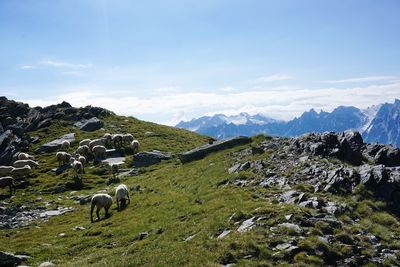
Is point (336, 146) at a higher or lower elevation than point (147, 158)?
higher

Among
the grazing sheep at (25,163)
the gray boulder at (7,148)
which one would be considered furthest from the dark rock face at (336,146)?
the gray boulder at (7,148)

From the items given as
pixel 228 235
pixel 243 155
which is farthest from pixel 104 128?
pixel 228 235

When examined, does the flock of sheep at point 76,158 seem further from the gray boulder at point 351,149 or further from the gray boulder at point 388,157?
the gray boulder at point 388,157

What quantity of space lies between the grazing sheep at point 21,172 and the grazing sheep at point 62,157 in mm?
6054

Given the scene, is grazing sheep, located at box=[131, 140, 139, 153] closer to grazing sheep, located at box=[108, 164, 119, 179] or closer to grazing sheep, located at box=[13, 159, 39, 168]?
grazing sheep, located at box=[108, 164, 119, 179]

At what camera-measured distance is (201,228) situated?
23562 mm

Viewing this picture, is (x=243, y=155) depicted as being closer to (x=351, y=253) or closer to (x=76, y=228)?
(x=76, y=228)

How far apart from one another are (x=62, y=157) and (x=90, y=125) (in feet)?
81.1

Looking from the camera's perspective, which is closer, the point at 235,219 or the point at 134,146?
the point at 235,219

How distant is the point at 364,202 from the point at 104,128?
7165cm

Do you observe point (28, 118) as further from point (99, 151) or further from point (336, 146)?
point (336, 146)

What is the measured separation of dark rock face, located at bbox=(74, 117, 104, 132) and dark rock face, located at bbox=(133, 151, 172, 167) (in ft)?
91.2

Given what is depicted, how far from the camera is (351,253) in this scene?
1844 centimetres

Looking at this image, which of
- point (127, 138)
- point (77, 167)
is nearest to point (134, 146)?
point (127, 138)
